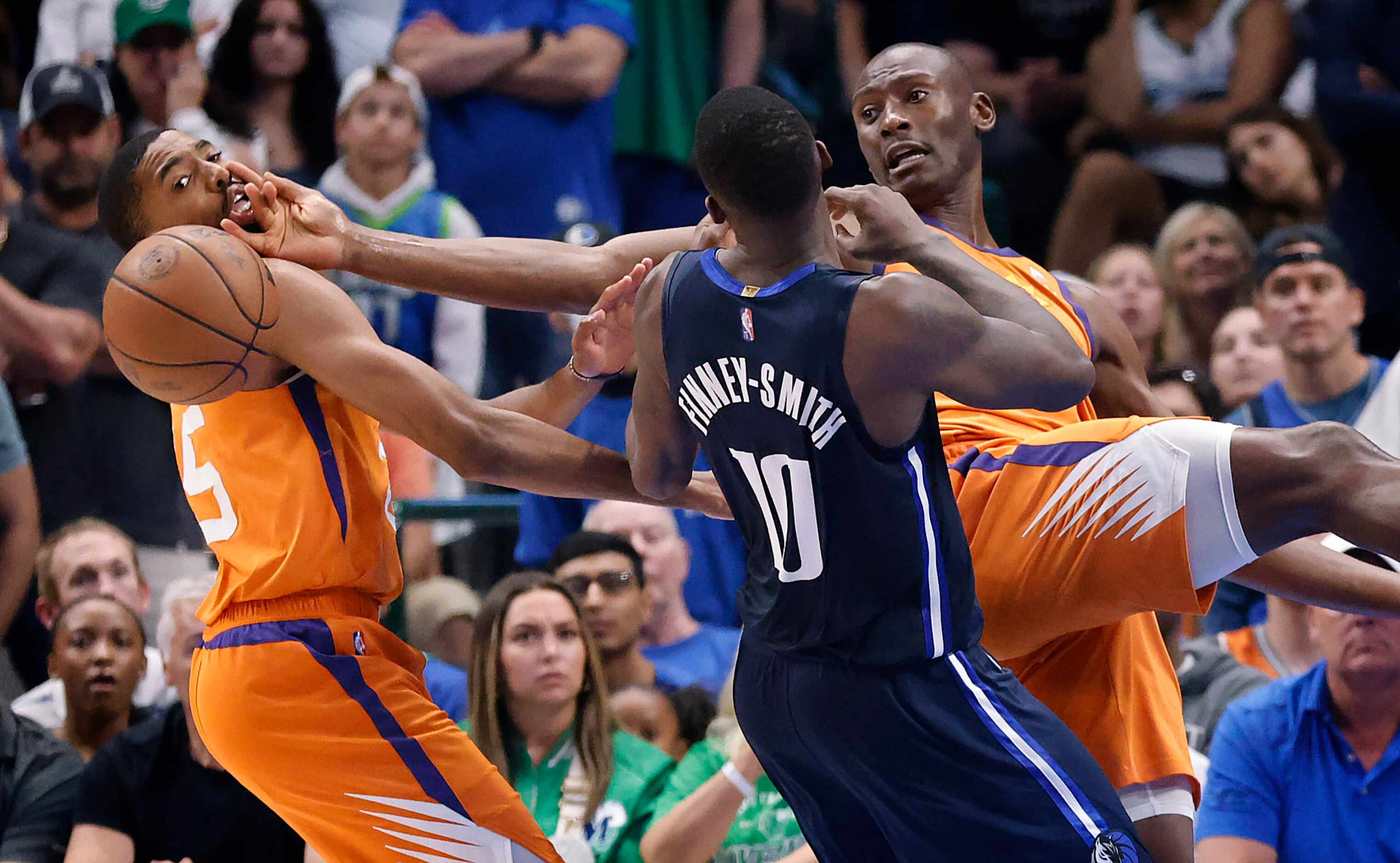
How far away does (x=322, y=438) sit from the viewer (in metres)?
3.97

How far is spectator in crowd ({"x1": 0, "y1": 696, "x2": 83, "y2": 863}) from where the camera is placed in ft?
18.4

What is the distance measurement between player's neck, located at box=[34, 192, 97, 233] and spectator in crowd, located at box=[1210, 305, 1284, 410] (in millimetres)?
5192

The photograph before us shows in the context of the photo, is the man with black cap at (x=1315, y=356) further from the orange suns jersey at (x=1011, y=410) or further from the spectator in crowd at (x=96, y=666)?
the spectator in crowd at (x=96, y=666)

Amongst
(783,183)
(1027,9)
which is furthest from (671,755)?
(1027,9)

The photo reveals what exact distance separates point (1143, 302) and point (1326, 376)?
3.99 feet

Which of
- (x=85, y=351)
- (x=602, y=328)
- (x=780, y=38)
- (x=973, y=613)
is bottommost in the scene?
(x=973, y=613)

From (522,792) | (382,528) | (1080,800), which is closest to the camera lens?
(1080,800)

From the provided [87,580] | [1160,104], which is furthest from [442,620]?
[1160,104]

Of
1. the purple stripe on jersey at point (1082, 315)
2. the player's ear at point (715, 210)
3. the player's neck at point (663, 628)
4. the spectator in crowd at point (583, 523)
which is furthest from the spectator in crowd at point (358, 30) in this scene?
the player's ear at point (715, 210)

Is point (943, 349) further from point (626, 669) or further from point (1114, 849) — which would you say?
point (626, 669)

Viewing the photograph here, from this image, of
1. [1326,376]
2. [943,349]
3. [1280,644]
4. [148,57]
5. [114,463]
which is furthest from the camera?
[148,57]

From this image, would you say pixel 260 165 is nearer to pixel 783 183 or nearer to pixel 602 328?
pixel 602 328

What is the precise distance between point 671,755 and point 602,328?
2120mm

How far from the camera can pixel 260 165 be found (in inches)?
314
